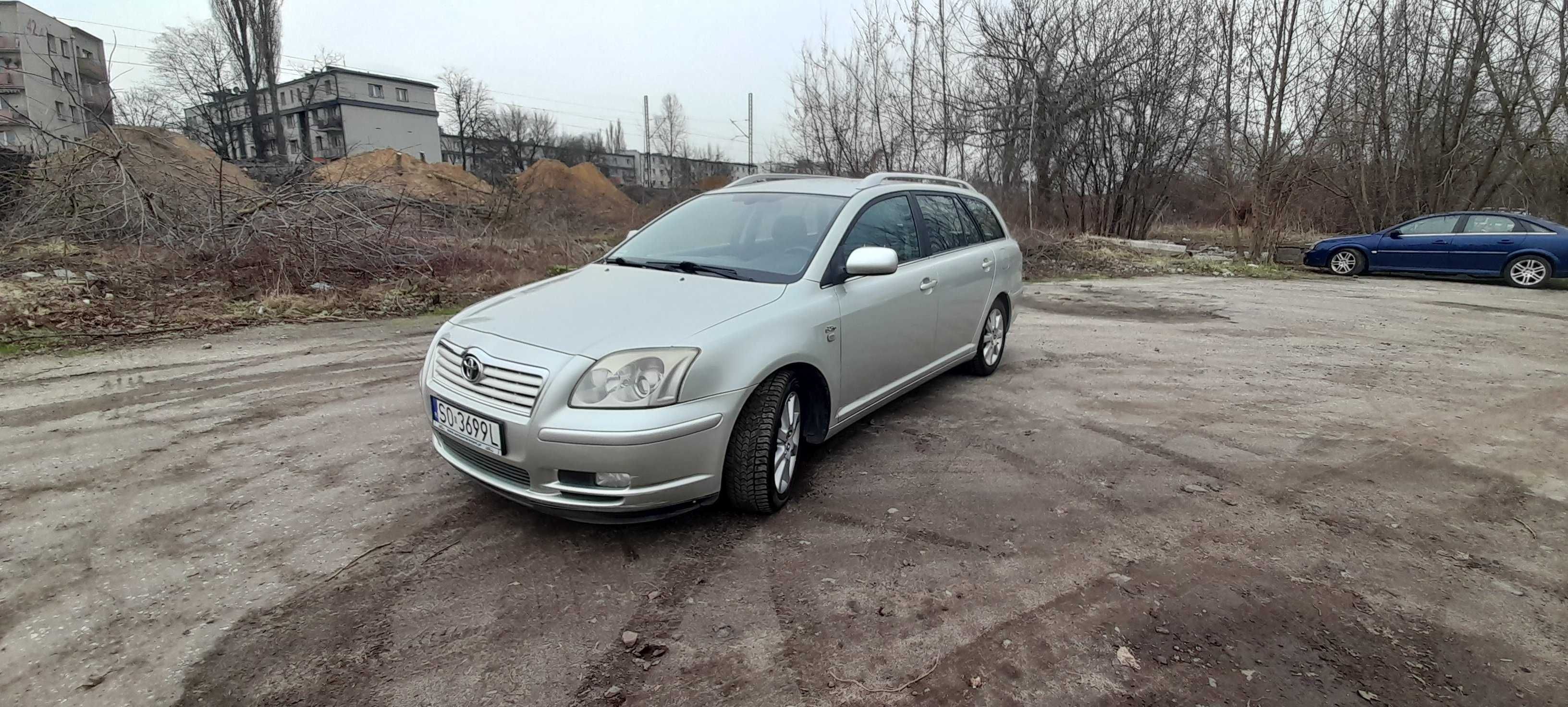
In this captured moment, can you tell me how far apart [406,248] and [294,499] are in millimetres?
8199

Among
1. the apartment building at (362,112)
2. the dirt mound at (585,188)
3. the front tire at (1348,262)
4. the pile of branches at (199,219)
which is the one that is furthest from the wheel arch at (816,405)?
Result: the apartment building at (362,112)

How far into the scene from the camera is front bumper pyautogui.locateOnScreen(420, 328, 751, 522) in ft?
9.26

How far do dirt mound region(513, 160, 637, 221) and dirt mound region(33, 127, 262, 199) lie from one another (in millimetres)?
16002

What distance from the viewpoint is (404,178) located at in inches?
699

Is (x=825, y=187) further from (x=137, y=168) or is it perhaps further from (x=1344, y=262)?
(x=1344, y=262)

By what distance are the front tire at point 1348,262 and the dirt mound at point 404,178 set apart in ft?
56.3

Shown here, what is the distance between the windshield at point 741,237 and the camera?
3857 millimetres

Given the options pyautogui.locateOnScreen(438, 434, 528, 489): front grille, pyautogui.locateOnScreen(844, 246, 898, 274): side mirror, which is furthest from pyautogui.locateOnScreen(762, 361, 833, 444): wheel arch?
pyautogui.locateOnScreen(438, 434, 528, 489): front grille

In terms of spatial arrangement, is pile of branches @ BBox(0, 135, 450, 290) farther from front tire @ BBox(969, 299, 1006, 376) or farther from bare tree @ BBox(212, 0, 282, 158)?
bare tree @ BBox(212, 0, 282, 158)

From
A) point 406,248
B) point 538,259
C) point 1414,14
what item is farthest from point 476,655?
point 1414,14

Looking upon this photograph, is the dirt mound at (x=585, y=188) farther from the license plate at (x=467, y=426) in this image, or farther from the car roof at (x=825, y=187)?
the license plate at (x=467, y=426)

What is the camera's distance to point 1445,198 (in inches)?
733

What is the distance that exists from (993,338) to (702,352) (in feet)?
11.5

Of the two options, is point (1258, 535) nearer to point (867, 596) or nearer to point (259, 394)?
point (867, 596)
